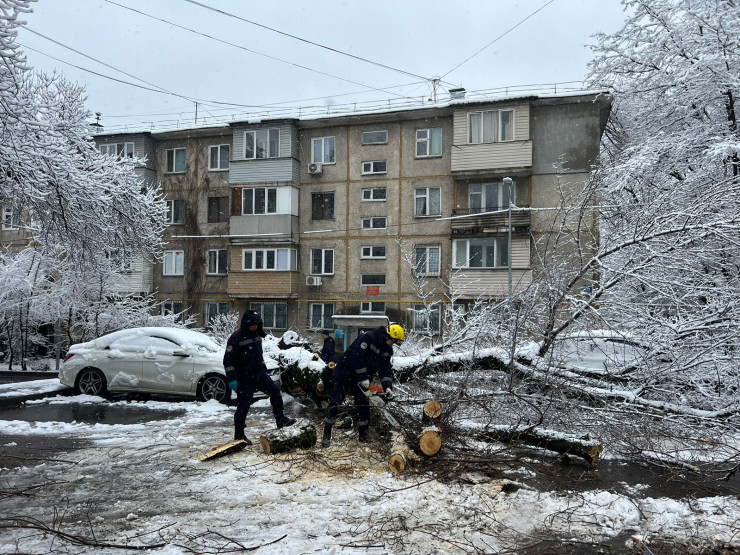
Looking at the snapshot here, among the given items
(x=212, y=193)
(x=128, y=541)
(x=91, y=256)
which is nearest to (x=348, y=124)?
(x=212, y=193)

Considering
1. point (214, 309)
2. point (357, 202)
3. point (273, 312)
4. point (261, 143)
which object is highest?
point (261, 143)

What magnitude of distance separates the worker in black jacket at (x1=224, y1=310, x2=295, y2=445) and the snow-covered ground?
71 centimetres

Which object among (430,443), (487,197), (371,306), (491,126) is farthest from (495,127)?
(430,443)

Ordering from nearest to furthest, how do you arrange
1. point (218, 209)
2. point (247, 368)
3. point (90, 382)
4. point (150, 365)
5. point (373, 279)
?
point (247, 368)
point (150, 365)
point (90, 382)
point (373, 279)
point (218, 209)

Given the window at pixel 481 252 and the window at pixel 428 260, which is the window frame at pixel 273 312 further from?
the window at pixel 481 252

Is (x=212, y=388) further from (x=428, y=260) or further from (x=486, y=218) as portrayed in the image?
(x=486, y=218)

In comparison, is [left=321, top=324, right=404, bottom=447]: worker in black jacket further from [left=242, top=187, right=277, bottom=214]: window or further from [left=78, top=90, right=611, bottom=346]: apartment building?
[left=242, top=187, right=277, bottom=214]: window

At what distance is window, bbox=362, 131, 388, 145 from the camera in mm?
24516

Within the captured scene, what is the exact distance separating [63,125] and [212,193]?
16848 mm

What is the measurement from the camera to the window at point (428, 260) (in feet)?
76.9

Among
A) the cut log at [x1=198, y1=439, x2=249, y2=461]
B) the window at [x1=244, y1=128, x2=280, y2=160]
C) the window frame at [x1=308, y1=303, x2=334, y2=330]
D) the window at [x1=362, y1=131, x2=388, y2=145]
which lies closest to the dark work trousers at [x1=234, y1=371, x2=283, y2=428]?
the cut log at [x1=198, y1=439, x2=249, y2=461]

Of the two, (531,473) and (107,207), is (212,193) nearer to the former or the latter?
(107,207)

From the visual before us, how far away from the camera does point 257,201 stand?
2545 centimetres

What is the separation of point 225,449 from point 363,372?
1883mm
